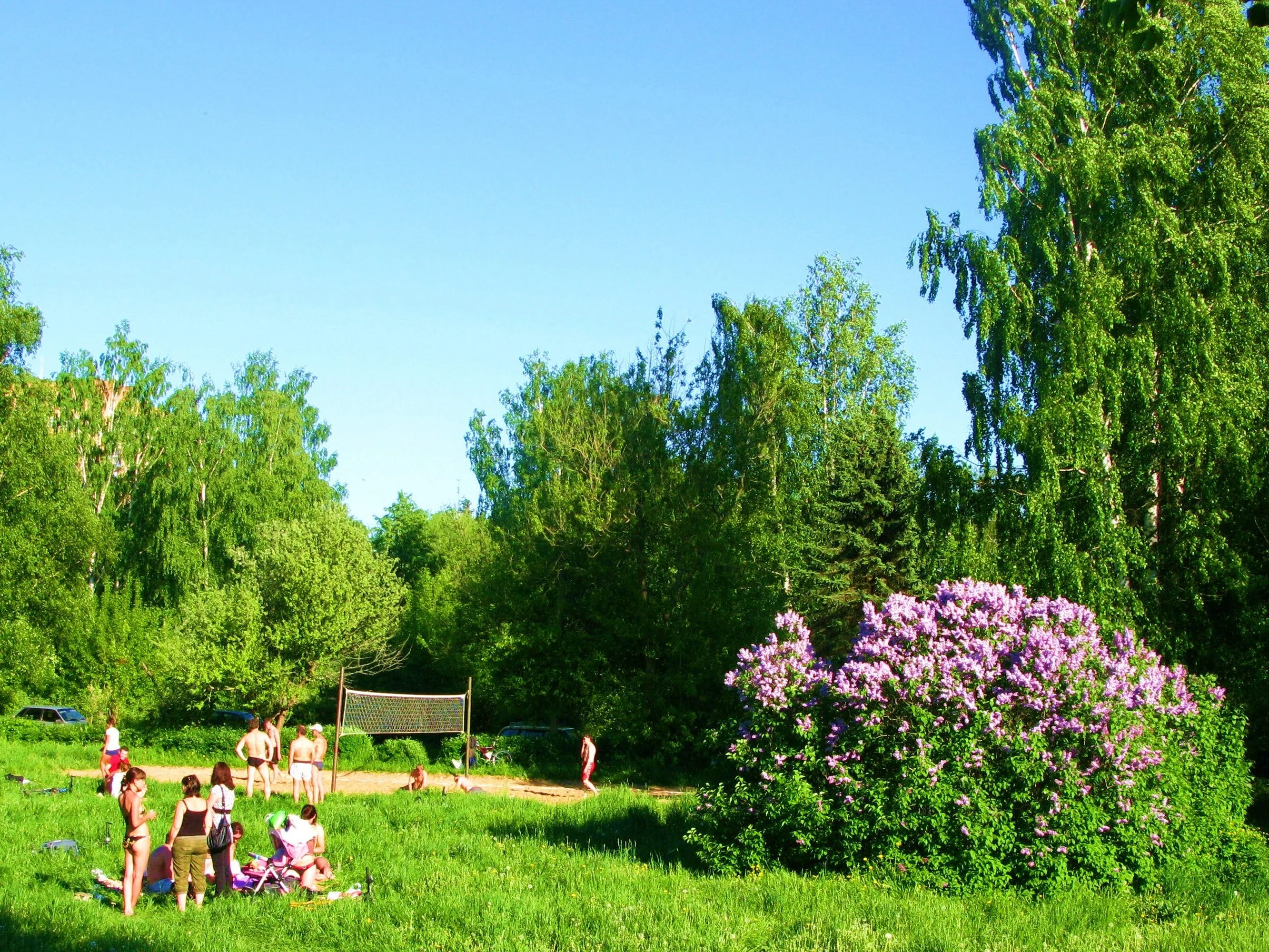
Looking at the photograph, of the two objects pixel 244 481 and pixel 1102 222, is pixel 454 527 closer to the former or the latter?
pixel 244 481

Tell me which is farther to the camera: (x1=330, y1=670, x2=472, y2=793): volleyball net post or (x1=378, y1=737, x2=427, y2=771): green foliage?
(x1=378, y1=737, x2=427, y2=771): green foliage

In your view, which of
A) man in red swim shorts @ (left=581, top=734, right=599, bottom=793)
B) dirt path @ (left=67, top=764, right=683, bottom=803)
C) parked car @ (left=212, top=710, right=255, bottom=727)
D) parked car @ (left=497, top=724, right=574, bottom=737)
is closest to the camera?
dirt path @ (left=67, top=764, right=683, bottom=803)

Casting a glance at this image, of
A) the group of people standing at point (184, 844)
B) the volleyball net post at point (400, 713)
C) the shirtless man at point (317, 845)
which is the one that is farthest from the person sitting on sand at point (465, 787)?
the group of people standing at point (184, 844)

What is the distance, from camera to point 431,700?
23.3 meters

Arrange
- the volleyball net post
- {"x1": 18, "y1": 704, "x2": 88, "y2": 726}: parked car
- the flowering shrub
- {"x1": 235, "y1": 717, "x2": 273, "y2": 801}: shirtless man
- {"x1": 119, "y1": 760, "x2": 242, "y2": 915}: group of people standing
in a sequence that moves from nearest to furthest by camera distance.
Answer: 1. {"x1": 119, "y1": 760, "x2": 242, "y2": 915}: group of people standing
2. the flowering shrub
3. {"x1": 235, "y1": 717, "x2": 273, "y2": 801}: shirtless man
4. the volleyball net post
5. {"x1": 18, "y1": 704, "x2": 88, "y2": 726}: parked car

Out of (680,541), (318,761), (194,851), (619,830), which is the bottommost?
(619,830)

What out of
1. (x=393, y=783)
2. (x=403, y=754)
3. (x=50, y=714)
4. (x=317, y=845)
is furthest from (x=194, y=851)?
(x=50, y=714)

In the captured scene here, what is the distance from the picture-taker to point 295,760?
18406 millimetres

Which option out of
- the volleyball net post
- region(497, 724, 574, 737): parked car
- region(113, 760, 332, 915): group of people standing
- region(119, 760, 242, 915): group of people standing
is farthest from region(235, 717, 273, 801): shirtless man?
region(497, 724, 574, 737): parked car

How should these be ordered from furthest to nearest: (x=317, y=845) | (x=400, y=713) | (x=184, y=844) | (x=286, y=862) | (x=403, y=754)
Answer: (x=403, y=754) → (x=400, y=713) → (x=317, y=845) → (x=286, y=862) → (x=184, y=844)

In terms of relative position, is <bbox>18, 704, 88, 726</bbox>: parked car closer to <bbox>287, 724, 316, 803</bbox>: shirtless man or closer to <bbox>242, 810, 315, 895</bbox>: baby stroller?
<bbox>287, 724, 316, 803</bbox>: shirtless man

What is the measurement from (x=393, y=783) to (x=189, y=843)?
50.8 ft

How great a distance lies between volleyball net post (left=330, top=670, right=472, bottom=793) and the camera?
21906 mm

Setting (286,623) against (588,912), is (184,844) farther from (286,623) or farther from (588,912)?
(286,623)
